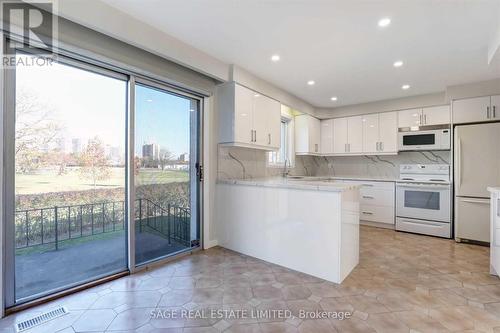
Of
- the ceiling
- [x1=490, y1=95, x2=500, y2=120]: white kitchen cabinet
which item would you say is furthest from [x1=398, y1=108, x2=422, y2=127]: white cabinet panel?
[x1=490, y1=95, x2=500, y2=120]: white kitchen cabinet

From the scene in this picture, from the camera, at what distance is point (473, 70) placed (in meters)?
3.26

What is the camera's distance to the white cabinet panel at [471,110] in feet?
11.9

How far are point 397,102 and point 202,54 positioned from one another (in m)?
3.71

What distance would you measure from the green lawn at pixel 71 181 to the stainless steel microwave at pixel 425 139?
4149mm

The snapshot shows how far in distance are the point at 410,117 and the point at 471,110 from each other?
86cm

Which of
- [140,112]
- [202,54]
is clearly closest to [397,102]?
[202,54]

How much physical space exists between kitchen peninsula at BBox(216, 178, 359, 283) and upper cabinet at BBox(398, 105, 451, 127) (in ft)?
8.88

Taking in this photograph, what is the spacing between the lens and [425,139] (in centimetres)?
427

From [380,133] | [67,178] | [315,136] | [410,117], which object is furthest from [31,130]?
[410,117]

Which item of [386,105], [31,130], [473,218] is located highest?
[386,105]

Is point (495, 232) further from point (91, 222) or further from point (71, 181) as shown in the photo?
point (71, 181)

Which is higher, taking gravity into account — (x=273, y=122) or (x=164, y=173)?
(x=273, y=122)

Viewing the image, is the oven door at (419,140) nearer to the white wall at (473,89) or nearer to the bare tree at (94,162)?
the white wall at (473,89)

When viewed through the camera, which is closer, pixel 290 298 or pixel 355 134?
pixel 290 298
